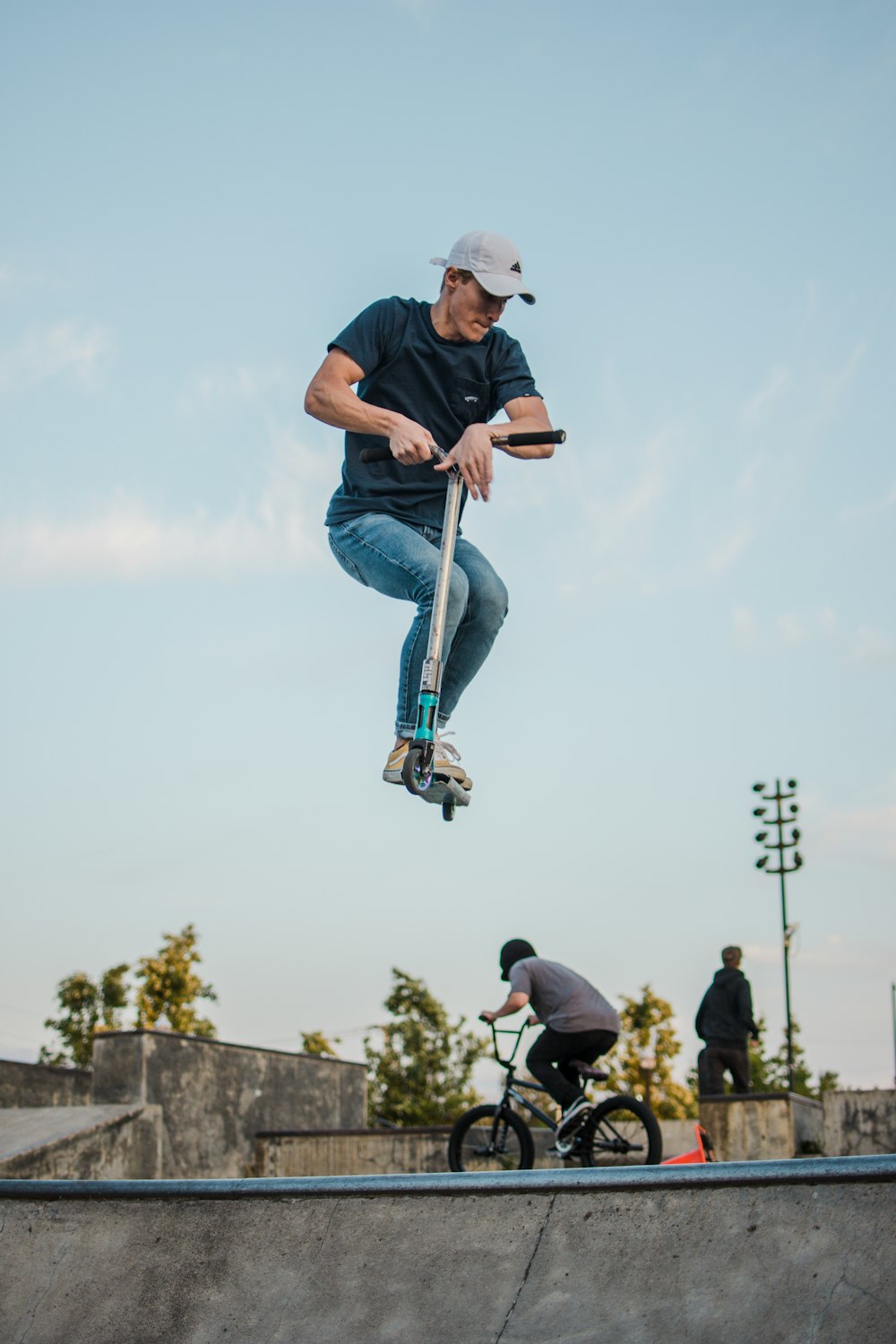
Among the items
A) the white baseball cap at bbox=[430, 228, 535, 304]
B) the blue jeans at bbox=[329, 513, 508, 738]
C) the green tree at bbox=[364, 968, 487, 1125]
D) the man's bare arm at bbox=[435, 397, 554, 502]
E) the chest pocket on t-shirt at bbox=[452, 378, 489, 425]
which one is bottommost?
the green tree at bbox=[364, 968, 487, 1125]

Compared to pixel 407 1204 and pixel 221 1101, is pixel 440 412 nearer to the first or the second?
pixel 407 1204

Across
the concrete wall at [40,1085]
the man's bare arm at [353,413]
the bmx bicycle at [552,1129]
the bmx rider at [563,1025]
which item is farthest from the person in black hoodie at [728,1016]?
the man's bare arm at [353,413]

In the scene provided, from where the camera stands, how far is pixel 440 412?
5922 mm

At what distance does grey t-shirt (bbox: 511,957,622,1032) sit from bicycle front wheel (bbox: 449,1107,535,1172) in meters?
0.99

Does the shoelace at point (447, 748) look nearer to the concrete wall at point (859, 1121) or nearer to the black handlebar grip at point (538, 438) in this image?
the black handlebar grip at point (538, 438)

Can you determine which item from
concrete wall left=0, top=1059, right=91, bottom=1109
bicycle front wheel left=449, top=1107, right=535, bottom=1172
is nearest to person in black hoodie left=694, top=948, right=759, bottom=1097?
bicycle front wheel left=449, top=1107, right=535, bottom=1172

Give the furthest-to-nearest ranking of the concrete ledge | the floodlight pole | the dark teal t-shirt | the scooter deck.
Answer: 1. the floodlight pole
2. the dark teal t-shirt
3. the scooter deck
4. the concrete ledge

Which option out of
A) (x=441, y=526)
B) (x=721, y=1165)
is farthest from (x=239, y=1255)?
(x=441, y=526)

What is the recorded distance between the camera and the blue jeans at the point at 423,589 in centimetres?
558

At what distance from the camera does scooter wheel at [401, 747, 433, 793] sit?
5.33m

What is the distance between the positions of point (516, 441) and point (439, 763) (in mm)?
1454

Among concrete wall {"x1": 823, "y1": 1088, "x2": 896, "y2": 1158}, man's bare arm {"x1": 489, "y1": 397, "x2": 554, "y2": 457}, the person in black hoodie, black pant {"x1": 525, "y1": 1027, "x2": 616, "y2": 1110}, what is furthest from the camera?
the person in black hoodie

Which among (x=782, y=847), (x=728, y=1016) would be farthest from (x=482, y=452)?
(x=782, y=847)

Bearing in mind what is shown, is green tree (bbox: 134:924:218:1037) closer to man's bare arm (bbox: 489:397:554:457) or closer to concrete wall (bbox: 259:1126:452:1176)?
concrete wall (bbox: 259:1126:452:1176)
